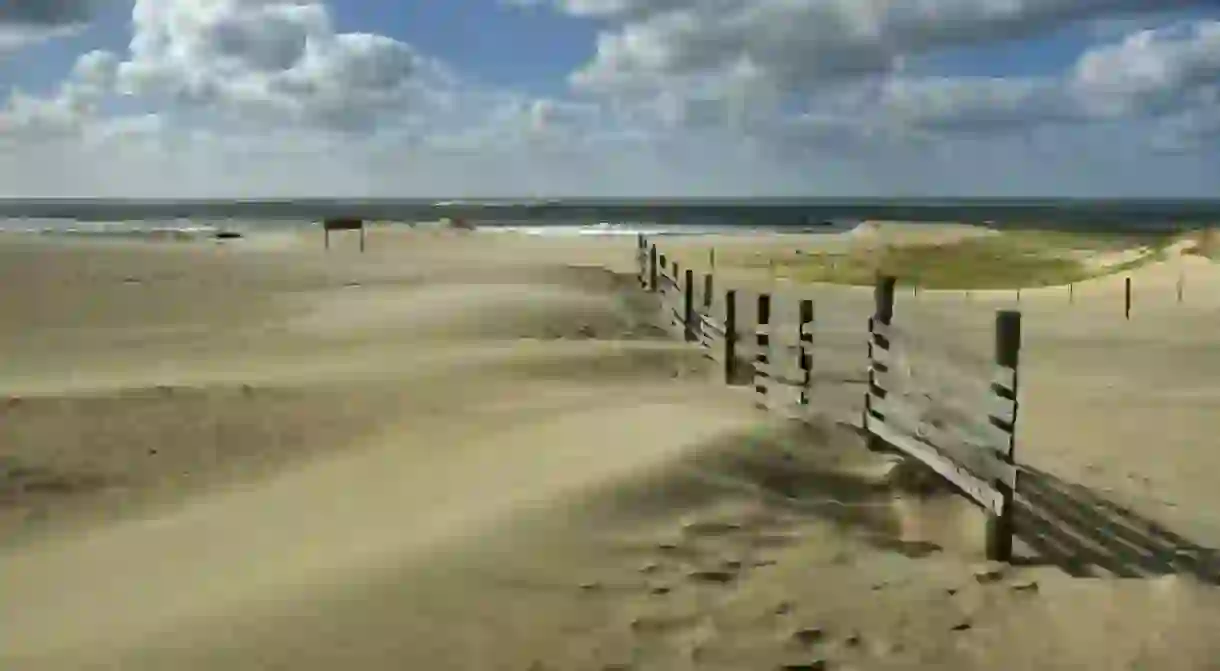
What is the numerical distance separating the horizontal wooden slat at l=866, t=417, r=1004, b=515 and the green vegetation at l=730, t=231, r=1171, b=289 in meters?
23.1

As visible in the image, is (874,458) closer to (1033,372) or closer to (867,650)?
(867,650)

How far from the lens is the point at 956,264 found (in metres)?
38.2

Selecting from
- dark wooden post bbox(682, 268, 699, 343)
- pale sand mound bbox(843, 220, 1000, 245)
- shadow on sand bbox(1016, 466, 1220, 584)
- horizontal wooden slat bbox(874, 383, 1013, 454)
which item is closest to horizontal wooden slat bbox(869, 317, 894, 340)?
horizontal wooden slat bbox(874, 383, 1013, 454)

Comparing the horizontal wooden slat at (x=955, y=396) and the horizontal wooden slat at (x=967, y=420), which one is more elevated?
the horizontal wooden slat at (x=955, y=396)

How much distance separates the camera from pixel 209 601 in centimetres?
543

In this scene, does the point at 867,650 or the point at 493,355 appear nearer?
the point at 867,650

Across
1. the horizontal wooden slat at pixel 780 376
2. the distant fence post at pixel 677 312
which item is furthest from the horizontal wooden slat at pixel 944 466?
the distant fence post at pixel 677 312

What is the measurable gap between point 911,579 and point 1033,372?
1165 cm

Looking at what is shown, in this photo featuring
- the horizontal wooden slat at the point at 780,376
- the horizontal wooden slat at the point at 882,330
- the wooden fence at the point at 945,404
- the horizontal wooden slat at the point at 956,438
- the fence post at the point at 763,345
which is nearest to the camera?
the wooden fence at the point at 945,404

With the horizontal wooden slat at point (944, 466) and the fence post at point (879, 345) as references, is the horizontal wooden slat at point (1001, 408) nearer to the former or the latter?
the horizontal wooden slat at point (944, 466)

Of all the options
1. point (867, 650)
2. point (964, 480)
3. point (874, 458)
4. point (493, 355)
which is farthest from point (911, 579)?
point (493, 355)

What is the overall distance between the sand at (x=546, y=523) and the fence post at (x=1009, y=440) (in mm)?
186

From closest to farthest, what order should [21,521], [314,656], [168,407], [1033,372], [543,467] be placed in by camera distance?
[314,656], [21,521], [543,467], [168,407], [1033,372]

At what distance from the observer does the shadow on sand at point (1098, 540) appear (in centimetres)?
699
